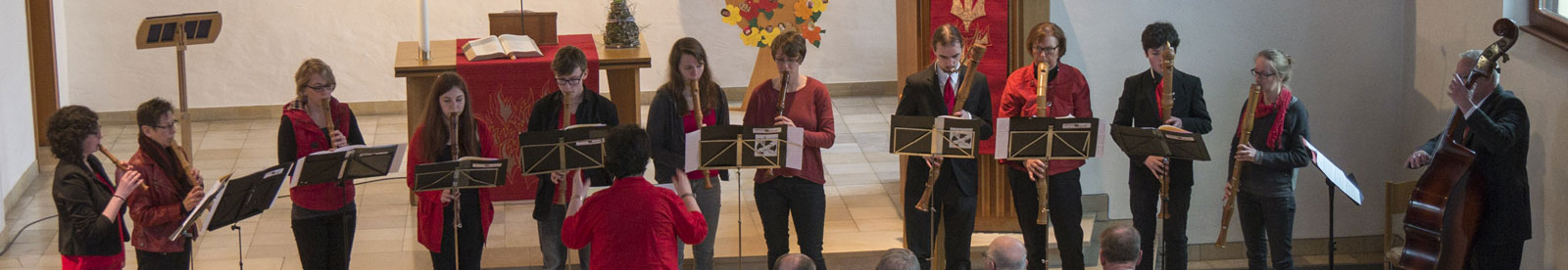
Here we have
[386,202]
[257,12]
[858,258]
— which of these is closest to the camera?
[858,258]

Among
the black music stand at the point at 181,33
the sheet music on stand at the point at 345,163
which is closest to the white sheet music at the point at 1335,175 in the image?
the sheet music on stand at the point at 345,163

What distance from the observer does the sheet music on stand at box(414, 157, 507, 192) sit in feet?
16.5

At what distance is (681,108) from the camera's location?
553 centimetres

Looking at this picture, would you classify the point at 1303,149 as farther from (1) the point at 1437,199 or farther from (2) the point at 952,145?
(2) the point at 952,145

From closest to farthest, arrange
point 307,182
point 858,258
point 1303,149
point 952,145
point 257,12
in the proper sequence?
point 307,182 → point 952,145 → point 1303,149 → point 858,258 → point 257,12

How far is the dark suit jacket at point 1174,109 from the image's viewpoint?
572 centimetres

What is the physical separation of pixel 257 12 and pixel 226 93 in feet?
2.11

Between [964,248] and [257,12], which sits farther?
[257,12]

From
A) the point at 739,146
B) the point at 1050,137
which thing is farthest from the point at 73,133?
the point at 1050,137

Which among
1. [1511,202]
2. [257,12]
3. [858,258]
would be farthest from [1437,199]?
[257,12]

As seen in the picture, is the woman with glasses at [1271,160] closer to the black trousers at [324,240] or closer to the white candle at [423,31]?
the black trousers at [324,240]

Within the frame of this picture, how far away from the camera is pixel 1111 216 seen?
6.81 m

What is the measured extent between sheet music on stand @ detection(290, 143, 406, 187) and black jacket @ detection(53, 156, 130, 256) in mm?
604

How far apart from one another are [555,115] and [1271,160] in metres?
2.71
